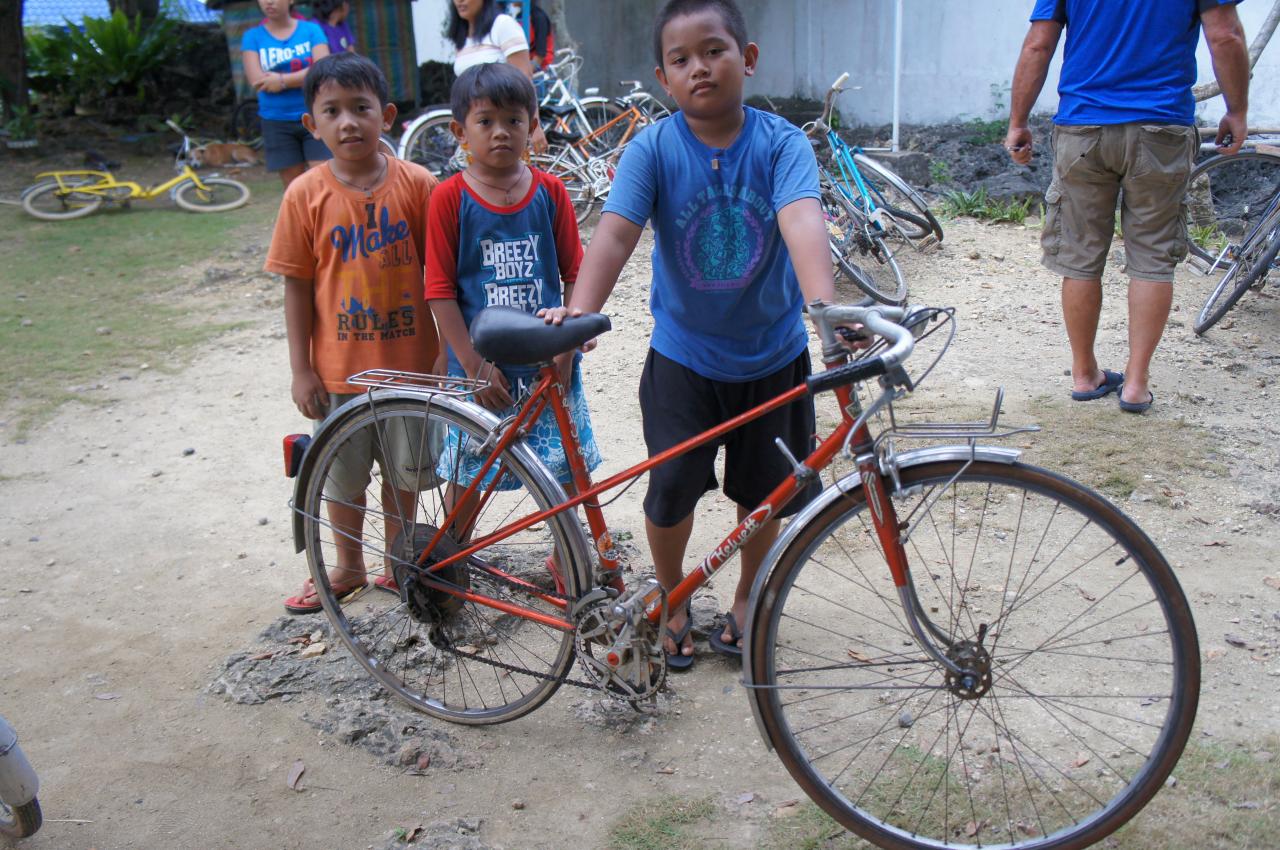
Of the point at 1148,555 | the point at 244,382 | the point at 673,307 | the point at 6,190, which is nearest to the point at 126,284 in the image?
the point at 244,382

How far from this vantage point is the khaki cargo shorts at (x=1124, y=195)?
4.24 metres

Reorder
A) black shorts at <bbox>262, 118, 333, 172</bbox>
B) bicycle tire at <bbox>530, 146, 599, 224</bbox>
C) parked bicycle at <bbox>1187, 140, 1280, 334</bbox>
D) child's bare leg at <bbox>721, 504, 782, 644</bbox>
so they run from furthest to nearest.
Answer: bicycle tire at <bbox>530, 146, 599, 224</bbox> → black shorts at <bbox>262, 118, 333, 172</bbox> → parked bicycle at <bbox>1187, 140, 1280, 334</bbox> → child's bare leg at <bbox>721, 504, 782, 644</bbox>

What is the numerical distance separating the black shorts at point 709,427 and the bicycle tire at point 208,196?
25.6ft

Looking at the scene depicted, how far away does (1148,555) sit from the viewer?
203 cm

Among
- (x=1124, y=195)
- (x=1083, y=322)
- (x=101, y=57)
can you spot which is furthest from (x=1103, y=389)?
(x=101, y=57)

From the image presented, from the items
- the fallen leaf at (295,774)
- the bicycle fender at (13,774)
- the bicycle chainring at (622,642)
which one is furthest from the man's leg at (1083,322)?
the bicycle fender at (13,774)

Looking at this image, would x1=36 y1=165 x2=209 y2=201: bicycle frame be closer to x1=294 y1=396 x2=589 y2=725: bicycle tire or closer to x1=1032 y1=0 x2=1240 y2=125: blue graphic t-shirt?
x1=294 y1=396 x2=589 y2=725: bicycle tire

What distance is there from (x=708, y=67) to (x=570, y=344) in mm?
688

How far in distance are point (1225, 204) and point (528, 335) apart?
662cm

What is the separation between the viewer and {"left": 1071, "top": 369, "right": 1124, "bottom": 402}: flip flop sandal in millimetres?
4547

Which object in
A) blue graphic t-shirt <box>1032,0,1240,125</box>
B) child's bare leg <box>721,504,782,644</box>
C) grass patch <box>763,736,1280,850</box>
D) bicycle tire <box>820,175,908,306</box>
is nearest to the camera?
grass patch <box>763,736,1280,850</box>

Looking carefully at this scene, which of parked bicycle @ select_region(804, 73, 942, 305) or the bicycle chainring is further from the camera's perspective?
parked bicycle @ select_region(804, 73, 942, 305)

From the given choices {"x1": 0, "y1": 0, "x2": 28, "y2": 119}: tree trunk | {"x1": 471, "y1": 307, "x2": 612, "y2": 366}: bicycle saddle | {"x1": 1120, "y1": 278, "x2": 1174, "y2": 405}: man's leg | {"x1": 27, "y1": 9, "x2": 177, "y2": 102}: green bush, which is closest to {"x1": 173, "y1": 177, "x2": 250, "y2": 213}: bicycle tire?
{"x1": 0, "y1": 0, "x2": 28, "y2": 119}: tree trunk

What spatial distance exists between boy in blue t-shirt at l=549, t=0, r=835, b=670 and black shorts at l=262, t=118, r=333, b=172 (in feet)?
15.8
